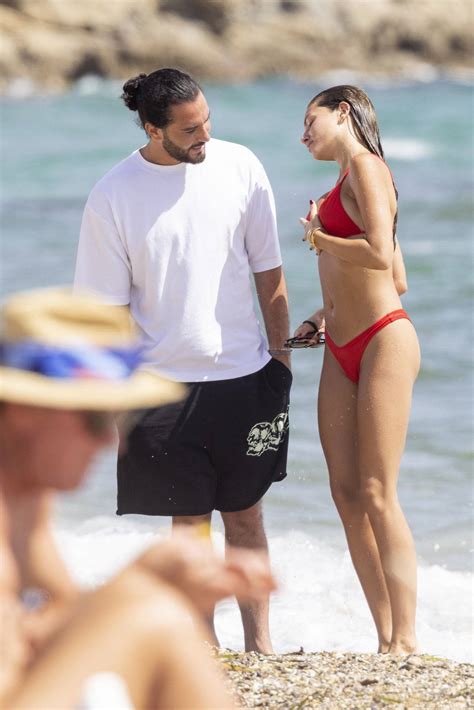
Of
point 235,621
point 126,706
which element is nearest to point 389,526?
point 235,621

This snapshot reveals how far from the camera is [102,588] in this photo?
6.73ft

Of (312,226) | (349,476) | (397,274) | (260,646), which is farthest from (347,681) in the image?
(312,226)

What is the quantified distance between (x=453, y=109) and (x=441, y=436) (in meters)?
24.6

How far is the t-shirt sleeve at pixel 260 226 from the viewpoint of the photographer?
4230 millimetres

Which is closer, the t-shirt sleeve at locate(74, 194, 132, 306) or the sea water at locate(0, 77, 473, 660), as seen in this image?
the t-shirt sleeve at locate(74, 194, 132, 306)

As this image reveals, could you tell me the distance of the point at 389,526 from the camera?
167 inches

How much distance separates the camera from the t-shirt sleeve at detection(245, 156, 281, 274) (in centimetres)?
423

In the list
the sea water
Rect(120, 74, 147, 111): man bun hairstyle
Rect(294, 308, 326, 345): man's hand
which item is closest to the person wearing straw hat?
the sea water

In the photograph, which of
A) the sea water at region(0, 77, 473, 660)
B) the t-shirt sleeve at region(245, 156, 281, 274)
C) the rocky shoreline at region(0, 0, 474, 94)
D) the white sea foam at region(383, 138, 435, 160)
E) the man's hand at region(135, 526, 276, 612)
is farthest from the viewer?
the rocky shoreline at region(0, 0, 474, 94)

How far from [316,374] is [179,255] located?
197 inches

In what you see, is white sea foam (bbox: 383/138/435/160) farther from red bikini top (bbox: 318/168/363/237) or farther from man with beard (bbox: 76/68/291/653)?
man with beard (bbox: 76/68/291/653)

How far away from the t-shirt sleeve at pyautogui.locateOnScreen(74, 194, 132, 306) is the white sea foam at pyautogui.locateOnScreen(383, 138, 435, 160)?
18.5 metres

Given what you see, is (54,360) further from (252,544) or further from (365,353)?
(252,544)

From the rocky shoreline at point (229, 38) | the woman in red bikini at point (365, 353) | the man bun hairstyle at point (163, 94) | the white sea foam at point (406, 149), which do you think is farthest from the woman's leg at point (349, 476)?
the rocky shoreline at point (229, 38)
